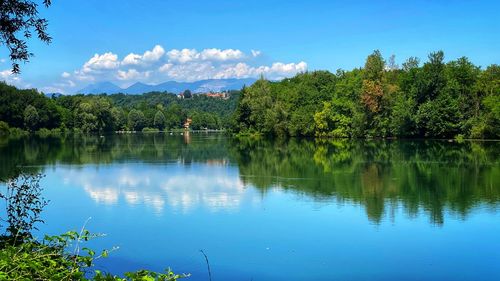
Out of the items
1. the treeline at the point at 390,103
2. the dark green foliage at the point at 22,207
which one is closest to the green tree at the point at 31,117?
the treeline at the point at 390,103

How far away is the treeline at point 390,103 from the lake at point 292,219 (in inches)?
1206

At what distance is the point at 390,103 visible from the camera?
65062 millimetres

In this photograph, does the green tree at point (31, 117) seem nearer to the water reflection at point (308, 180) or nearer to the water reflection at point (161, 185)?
the water reflection at point (308, 180)

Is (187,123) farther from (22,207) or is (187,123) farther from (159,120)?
(22,207)

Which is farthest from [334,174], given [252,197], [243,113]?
[243,113]

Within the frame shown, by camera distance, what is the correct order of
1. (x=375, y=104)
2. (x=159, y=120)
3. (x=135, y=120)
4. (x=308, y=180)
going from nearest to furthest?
(x=308, y=180) → (x=375, y=104) → (x=135, y=120) → (x=159, y=120)

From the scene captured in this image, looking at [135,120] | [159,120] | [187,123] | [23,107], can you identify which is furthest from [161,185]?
[187,123]

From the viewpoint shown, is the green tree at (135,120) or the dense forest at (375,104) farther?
the green tree at (135,120)

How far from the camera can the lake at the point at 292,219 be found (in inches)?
453

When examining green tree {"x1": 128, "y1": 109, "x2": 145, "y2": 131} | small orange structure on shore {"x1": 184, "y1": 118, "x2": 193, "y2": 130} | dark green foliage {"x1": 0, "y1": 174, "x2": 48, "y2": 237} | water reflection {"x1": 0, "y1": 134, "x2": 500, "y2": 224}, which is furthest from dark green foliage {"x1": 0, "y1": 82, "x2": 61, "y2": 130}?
dark green foliage {"x1": 0, "y1": 174, "x2": 48, "y2": 237}

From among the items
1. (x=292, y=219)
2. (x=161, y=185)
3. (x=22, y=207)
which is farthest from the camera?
(x=161, y=185)

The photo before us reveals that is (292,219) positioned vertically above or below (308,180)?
below

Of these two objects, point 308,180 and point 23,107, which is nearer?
point 308,180

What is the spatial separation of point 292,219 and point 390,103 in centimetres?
5178
